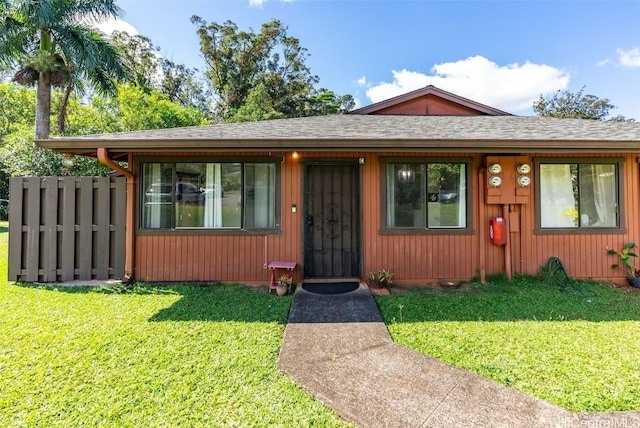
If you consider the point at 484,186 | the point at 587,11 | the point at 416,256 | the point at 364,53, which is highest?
the point at 364,53

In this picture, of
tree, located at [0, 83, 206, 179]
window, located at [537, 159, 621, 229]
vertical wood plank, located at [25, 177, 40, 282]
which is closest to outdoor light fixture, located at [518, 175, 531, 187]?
window, located at [537, 159, 621, 229]

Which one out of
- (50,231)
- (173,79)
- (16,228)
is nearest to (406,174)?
(50,231)

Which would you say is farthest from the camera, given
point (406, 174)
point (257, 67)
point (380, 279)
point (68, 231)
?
point (257, 67)

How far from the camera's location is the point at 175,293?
4434mm

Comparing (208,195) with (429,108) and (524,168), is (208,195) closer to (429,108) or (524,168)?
(524,168)

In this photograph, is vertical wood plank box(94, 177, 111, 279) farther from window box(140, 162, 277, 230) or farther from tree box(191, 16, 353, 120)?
tree box(191, 16, 353, 120)

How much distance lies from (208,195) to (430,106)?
5921 mm

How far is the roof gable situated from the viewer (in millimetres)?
7363

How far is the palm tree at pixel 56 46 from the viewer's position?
9609 millimetres

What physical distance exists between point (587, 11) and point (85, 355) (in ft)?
41.9

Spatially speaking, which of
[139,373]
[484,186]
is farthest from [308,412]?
[484,186]

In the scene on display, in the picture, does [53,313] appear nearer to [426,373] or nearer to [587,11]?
[426,373]

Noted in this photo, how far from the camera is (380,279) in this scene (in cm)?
461

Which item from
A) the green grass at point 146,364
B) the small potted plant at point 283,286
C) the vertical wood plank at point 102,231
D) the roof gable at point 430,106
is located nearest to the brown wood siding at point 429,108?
the roof gable at point 430,106
